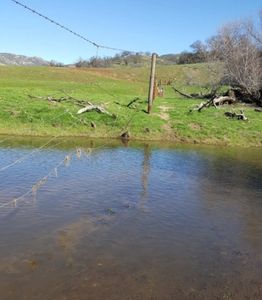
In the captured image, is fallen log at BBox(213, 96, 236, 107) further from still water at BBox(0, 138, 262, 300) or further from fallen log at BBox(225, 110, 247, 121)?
still water at BBox(0, 138, 262, 300)

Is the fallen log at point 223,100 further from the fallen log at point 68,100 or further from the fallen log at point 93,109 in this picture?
the fallen log at point 68,100

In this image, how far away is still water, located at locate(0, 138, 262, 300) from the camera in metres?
7.79

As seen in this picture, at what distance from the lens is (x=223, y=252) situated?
376 inches

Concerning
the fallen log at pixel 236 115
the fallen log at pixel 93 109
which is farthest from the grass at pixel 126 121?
the fallen log at pixel 236 115

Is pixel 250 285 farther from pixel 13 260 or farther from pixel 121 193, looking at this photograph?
pixel 121 193

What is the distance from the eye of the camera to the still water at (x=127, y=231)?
25.5 ft

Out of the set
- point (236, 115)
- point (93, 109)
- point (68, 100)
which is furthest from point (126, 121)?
point (236, 115)

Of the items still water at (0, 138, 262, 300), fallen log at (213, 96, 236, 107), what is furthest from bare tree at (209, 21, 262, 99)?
still water at (0, 138, 262, 300)

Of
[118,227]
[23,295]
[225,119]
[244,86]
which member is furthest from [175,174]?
[244,86]

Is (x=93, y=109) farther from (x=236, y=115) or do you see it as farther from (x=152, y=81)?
(x=236, y=115)

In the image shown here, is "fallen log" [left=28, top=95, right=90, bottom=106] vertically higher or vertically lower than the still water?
higher

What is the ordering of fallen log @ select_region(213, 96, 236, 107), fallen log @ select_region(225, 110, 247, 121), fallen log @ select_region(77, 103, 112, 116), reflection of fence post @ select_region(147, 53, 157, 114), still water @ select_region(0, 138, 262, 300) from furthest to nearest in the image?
1. fallen log @ select_region(213, 96, 236, 107)
2. fallen log @ select_region(225, 110, 247, 121)
3. fallen log @ select_region(77, 103, 112, 116)
4. reflection of fence post @ select_region(147, 53, 157, 114)
5. still water @ select_region(0, 138, 262, 300)

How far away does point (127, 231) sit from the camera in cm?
1049

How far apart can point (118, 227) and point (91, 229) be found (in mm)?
618
